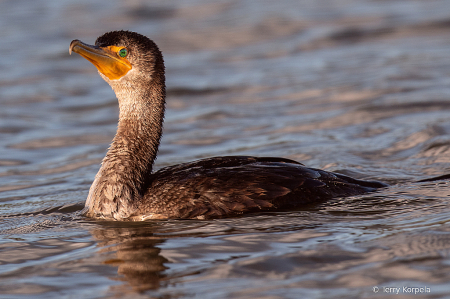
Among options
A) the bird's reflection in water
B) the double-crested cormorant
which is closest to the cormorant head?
the double-crested cormorant

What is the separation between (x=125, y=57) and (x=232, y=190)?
1.67 m

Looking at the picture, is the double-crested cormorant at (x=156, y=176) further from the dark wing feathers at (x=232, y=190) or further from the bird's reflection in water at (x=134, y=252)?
the bird's reflection in water at (x=134, y=252)

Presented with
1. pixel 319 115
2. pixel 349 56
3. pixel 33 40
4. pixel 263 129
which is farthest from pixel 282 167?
pixel 33 40

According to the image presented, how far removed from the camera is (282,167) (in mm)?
6293

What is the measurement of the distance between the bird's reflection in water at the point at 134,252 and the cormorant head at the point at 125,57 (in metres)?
1.45

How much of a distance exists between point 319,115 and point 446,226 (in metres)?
5.87

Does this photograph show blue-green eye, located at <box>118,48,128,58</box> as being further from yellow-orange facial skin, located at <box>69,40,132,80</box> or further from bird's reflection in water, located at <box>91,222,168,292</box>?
bird's reflection in water, located at <box>91,222,168,292</box>

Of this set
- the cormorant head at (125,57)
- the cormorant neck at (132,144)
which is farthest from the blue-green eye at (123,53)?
the cormorant neck at (132,144)

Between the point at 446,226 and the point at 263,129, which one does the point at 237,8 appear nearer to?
the point at 263,129

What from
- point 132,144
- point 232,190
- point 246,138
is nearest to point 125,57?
point 132,144

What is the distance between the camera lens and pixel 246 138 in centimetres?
1012

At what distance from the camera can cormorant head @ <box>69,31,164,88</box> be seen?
6367 millimetres

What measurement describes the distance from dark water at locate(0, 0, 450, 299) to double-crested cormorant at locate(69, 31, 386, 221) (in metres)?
0.16

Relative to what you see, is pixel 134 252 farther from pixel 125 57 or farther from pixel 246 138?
pixel 246 138
